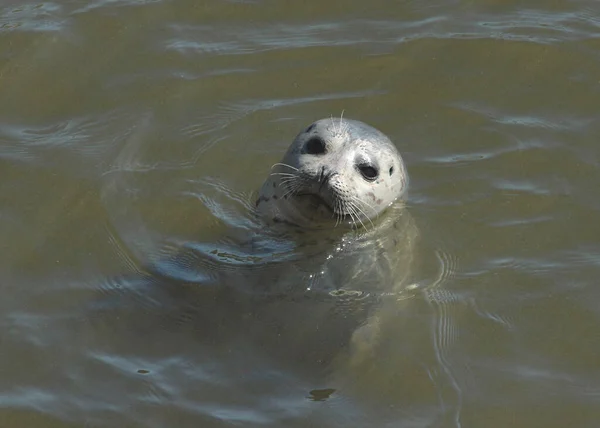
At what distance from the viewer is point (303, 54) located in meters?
8.39

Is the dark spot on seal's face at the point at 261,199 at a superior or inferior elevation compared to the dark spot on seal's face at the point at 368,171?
inferior

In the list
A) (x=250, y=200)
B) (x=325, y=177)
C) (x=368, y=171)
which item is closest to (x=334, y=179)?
(x=325, y=177)

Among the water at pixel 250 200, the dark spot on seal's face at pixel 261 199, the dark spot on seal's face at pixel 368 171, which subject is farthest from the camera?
the dark spot on seal's face at pixel 261 199

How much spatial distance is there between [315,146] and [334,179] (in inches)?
18.6

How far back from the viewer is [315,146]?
21.2 ft

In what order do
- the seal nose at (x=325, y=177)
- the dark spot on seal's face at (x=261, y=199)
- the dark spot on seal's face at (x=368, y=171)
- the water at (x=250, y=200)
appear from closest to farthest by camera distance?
the water at (x=250, y=200) < the seal nose at (x=325, y=177) < the dark spot on seal's face at (x=368, y=171) < the dark spot on seal's face at (x=261, y=199)

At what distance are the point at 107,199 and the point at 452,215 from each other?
91.2 inches

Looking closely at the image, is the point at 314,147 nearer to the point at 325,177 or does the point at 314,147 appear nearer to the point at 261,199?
the point at 325,177

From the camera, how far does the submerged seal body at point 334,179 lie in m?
6.13

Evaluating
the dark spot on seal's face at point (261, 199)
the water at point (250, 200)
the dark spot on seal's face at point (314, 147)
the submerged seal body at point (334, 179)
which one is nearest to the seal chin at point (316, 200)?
the submerged seal body at point (334, 179)

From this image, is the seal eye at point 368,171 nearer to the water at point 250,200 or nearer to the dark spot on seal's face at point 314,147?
the dark spot on seal's face at point 314,147

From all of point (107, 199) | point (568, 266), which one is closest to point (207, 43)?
point (107, 199)

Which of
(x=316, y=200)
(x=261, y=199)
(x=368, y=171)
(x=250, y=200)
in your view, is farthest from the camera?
(x=250, y=200)

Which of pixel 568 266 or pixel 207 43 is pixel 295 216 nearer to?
pixel 568 266
